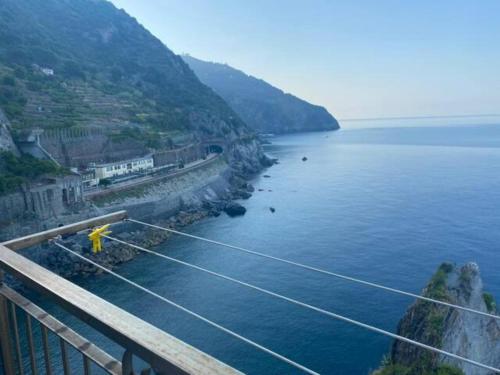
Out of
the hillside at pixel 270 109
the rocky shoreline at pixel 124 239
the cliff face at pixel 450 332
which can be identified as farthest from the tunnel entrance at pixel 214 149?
the hillside at pixel 270 109

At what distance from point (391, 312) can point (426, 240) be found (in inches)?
507

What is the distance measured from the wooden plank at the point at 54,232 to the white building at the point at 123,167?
36.1m

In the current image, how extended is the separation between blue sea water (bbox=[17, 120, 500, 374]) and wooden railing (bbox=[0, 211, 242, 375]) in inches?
573

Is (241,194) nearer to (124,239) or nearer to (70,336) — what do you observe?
(124,239)

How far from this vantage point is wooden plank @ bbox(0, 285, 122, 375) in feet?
7.19

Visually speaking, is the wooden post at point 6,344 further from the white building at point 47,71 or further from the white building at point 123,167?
the white building at point 47,71

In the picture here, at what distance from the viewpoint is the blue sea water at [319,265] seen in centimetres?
1783

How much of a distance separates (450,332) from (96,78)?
67921mm

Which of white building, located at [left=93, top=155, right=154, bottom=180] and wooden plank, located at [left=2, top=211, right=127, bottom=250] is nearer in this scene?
wooden plank, located at [left=2, top=211, right=127, bottom=250]

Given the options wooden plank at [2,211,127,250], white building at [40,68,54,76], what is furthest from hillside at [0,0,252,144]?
wooden plank at [2,211,127,250]

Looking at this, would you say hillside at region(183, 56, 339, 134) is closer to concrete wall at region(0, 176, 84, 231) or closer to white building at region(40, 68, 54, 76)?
white building at region(40, 68, 54, 76)

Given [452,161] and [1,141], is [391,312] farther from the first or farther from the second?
[452,161]

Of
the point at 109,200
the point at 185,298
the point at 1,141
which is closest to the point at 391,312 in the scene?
the point at 185,298

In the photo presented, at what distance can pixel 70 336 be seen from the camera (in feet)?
8.27
